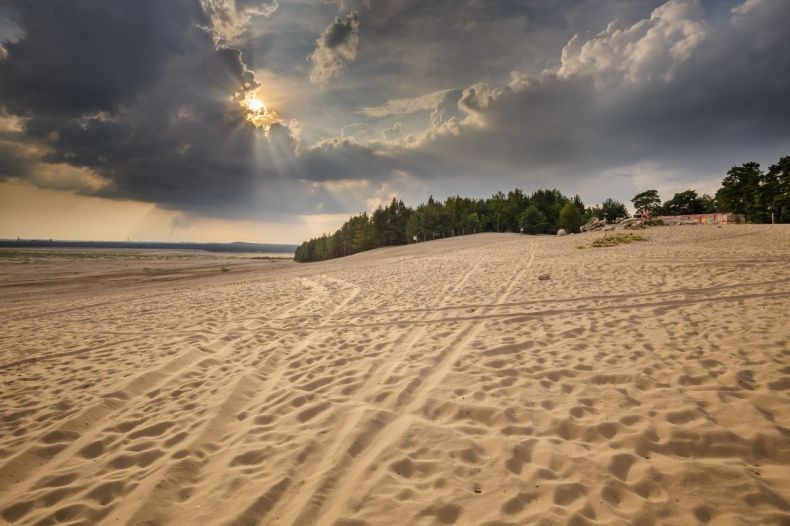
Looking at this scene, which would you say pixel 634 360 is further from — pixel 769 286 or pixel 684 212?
pixel 684 212

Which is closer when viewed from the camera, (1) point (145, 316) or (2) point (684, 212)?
(1) point (145, 316)

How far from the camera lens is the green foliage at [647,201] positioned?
3260 inches

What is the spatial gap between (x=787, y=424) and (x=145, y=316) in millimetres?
16492

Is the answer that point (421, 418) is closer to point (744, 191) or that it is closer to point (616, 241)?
point (616, 241)

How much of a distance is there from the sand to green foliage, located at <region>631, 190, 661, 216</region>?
301 ft

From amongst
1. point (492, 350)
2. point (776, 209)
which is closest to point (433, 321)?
point (492, 350)

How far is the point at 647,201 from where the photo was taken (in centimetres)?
8375

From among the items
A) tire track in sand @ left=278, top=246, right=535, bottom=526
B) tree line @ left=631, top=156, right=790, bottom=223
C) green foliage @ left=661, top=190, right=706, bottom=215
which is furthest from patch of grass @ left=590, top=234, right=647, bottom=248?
green foliage @ left=661, top=190, right=706, bottom=215

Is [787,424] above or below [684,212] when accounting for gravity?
below

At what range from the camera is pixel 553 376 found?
559 centimetres

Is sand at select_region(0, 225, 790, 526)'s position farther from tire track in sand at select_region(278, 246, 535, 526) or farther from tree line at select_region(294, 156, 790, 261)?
tree line at select_region(294, 156, 790, 261)

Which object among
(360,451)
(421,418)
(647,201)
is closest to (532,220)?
(647,201)

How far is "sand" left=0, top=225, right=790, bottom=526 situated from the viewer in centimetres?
321

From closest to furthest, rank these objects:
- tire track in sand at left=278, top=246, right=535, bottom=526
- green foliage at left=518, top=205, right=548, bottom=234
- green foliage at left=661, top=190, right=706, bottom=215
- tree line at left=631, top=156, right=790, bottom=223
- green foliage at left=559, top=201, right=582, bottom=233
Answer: tire track in sand at left=278, top=246, right=535, bottom=526, tree line at left=631, top=156, right=790, bottom=223, green foliage at left=518, top=205, right=548, bottom=234, green foliage at left=559, top=201, right=582, bottom=233, green foliage at left=661, top=190, right=706, bottom=215
